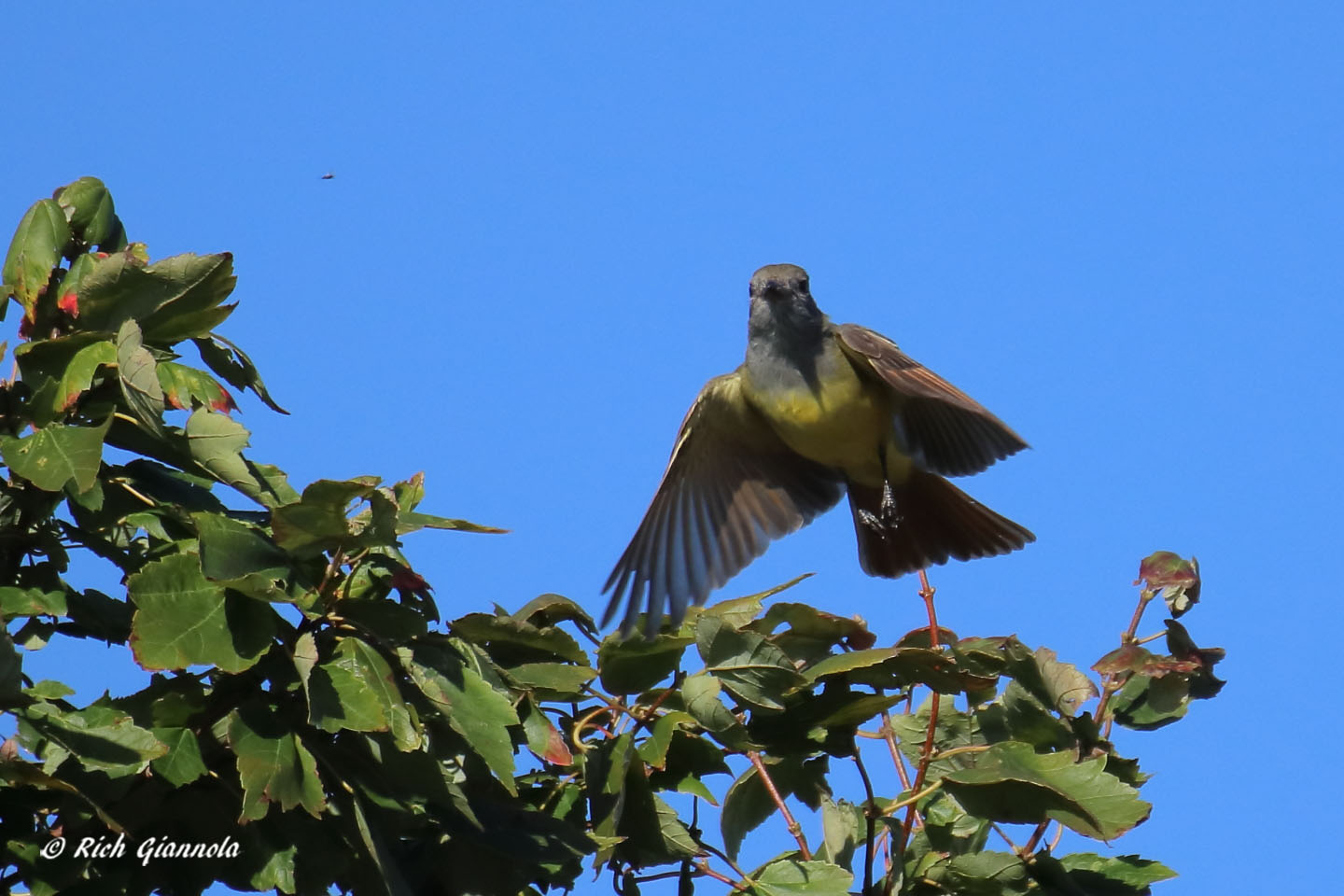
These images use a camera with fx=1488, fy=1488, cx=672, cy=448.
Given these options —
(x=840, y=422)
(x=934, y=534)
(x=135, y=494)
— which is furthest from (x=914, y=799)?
(x=934, y=534)

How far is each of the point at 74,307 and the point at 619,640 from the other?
5.11 feet

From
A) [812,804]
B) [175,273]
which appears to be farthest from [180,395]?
[812,804]

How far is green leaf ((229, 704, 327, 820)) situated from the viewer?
300 cm

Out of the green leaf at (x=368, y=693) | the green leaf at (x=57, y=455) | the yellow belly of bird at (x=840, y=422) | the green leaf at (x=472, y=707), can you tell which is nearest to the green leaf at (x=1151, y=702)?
the green leaf at (x=472, y=707)

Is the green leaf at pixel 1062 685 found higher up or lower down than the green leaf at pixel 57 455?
higher up

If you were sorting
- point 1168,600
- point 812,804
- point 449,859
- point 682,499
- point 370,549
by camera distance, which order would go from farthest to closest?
point 682,499 < point 812,804 < point 1168,600 < point 449,859 < point 370,549

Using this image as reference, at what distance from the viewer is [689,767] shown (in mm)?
3814

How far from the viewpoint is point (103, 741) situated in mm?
2990

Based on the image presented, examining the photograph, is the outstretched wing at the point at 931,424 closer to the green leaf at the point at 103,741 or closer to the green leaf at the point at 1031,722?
the green leaf at the point at 1031,722

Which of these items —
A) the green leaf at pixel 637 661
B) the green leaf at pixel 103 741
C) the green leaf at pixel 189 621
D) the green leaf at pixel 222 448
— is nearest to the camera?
the green leaf at pixel 103 741

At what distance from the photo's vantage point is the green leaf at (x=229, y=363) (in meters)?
3.76

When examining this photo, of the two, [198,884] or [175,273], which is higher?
[175,273]

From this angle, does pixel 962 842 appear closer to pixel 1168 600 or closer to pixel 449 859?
pixel 1168 600

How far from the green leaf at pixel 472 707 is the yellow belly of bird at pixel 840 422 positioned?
383cm
